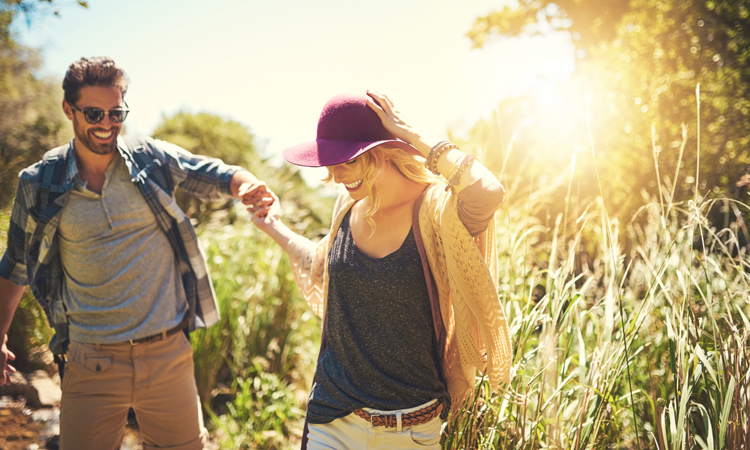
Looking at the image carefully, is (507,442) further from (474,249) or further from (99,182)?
(99,182)

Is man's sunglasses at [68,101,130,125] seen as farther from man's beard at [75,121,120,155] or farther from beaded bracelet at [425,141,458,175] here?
beaded bracelet at [425,141,458,175]

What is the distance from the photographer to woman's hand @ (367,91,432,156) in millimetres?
1415

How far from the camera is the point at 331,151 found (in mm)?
1498

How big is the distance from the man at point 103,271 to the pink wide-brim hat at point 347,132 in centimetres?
71

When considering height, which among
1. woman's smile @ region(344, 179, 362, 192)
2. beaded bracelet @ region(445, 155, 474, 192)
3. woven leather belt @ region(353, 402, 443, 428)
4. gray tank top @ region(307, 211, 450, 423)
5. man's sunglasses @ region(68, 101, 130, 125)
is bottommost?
woven leather belt @ region(353, 402, 443, 428)

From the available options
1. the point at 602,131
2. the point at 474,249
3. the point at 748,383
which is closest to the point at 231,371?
the point at 474,249

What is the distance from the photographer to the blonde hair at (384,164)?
Answer: 60.2 inches

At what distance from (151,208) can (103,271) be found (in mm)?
341

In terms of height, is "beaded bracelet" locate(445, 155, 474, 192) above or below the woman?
above

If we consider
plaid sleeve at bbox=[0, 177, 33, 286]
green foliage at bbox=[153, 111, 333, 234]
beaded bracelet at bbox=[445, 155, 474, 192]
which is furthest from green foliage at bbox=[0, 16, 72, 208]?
beaded bracelet at bbox=[445, 155, 474, 192]

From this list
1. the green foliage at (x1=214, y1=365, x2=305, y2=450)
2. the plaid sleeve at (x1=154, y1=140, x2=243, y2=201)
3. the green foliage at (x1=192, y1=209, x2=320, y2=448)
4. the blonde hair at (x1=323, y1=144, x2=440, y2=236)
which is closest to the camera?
the blonde hair at (x1=323, y1=144, x2=440, y2=236)

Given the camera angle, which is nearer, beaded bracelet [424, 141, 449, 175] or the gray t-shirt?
beaded bracelet [424, 141, 449, 175]

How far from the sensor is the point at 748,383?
1.52m

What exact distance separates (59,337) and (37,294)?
0.71 ft
